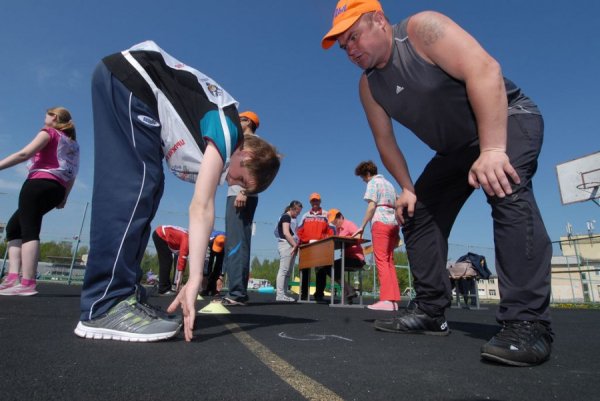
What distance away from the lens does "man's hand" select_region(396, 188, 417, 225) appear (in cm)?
229

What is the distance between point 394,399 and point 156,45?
1931 mm

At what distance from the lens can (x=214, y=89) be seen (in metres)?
1.83

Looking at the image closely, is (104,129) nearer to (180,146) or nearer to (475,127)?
(180,146)

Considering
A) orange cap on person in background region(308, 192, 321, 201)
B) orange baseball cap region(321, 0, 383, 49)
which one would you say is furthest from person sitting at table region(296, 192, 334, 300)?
orange baseball cap region(321, 0, 383, 49)

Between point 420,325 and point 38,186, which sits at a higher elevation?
point 38,186

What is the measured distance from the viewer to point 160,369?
110 cm

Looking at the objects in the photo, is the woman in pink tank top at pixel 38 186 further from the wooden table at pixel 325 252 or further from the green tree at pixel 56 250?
the green tree at pixel 56 250

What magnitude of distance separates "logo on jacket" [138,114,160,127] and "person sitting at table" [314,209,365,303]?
4.88 metres

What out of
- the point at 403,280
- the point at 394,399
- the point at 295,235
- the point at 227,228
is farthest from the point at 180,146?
the point at 403,280

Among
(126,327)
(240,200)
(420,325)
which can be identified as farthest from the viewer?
(240,200)

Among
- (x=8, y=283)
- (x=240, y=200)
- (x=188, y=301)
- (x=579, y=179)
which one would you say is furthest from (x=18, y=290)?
(x=579, y=179)

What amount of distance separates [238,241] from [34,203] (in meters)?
1.94

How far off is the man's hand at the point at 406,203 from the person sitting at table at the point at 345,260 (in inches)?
158

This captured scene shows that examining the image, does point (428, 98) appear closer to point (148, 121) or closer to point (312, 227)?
point (148, 121)
